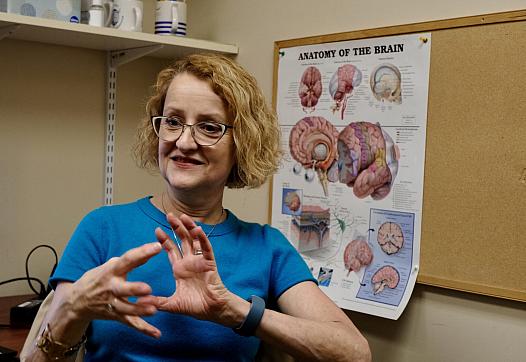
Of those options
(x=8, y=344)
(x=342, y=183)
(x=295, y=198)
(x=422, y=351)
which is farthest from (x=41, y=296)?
(x=422, y=351)

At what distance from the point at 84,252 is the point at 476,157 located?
98 cm

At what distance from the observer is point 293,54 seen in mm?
2180

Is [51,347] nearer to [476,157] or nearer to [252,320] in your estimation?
[252,320]

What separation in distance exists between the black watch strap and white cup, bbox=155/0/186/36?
4.19ft

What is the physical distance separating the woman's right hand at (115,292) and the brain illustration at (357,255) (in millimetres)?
921

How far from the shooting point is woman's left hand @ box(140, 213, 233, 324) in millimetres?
1240

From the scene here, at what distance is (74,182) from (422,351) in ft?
4.40

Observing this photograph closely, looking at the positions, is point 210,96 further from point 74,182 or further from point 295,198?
point 74,182

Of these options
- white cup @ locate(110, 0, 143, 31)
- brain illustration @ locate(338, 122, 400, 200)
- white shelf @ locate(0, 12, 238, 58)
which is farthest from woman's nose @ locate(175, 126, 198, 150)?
white cup @ locate(110, 0, 143, 31)

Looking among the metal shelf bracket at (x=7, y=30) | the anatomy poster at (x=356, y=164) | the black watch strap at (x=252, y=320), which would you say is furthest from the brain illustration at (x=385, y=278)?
the metal shelf bracket at (x=7, y=30)

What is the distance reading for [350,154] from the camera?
2.00m

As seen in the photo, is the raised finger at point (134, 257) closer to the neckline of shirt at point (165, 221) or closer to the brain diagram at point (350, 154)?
the neckline of shirt at point (165, 221)

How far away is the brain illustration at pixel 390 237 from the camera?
6.14 feet

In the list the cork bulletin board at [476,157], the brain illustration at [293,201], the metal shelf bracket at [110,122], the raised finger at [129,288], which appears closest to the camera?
the raised finger at [129,288]
